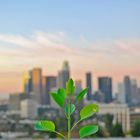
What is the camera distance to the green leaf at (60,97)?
1446 mm

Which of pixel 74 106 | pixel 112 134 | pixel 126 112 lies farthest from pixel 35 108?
pixel 74 106

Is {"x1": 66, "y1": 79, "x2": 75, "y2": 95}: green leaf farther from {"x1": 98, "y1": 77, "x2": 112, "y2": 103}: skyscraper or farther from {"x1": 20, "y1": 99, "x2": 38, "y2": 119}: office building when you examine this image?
{"x1": 98, "y1": 77, "x2": 112, "y2": 103}: skyscraper

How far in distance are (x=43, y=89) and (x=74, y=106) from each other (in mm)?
106840

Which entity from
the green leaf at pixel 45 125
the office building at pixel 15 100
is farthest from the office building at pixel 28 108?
the green leaf at pixel 45 125

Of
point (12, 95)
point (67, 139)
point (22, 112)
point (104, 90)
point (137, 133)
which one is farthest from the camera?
point (104, 90)

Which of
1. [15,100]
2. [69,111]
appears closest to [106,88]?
[15,100]

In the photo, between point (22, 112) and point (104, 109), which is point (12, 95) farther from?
point (104, 109)

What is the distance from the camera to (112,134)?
36.2 metres

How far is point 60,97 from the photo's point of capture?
58.2 inches

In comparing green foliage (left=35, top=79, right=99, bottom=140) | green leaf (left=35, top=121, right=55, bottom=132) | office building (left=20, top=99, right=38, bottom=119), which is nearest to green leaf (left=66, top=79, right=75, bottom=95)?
green foliage (left=35, top=79, right=99, bottom=140)

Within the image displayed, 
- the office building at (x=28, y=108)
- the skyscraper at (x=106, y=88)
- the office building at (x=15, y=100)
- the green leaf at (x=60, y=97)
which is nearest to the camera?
the green leaf at (x=60, y=97)

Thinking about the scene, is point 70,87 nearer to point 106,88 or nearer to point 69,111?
point 69,111

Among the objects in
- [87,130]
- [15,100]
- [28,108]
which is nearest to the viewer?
[87,130]

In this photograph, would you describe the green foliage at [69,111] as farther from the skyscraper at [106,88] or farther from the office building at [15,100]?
the skyscraper at [106,88]
